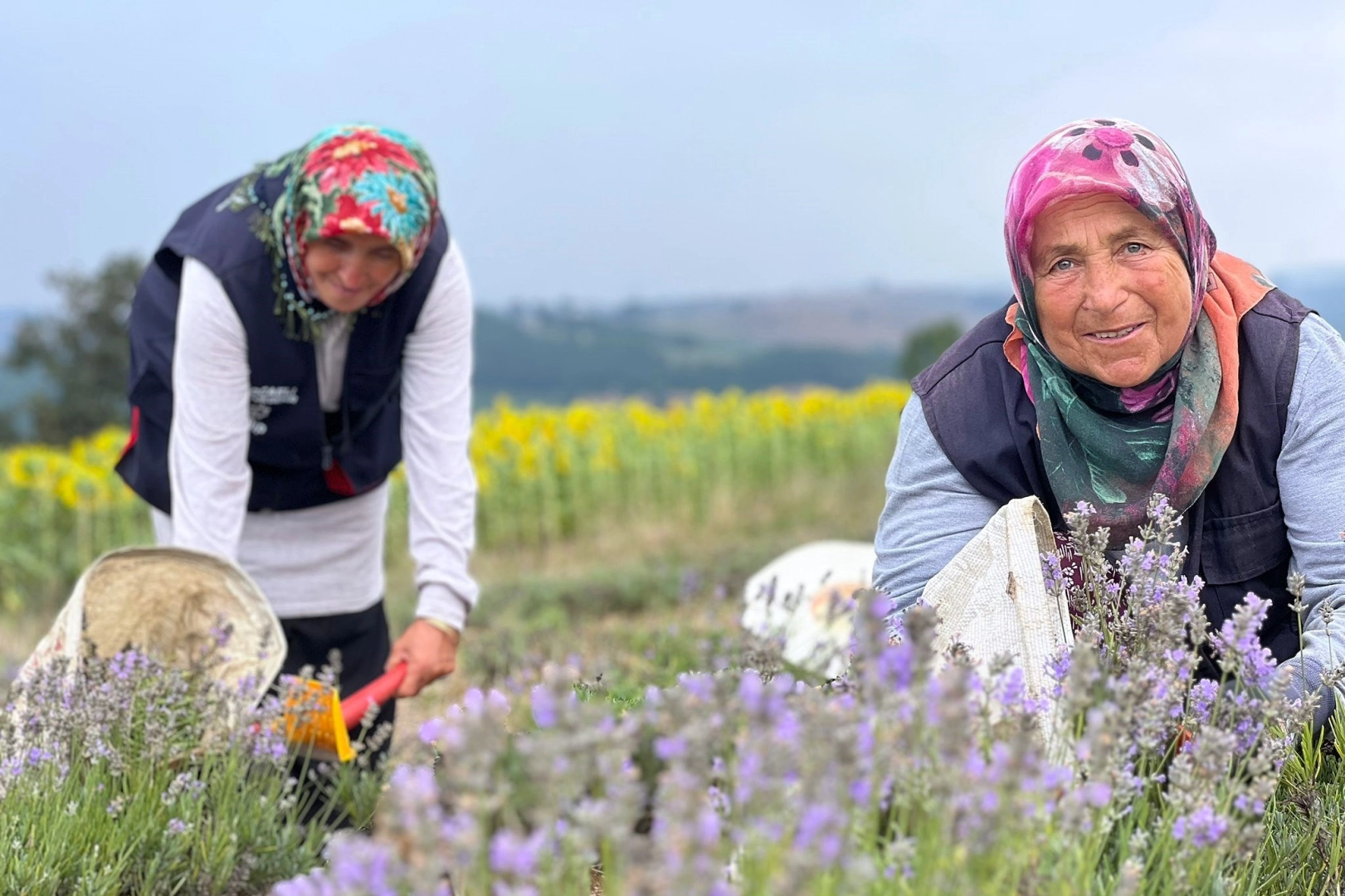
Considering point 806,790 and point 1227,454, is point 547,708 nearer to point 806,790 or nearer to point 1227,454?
point 806,790

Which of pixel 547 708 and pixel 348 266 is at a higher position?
pixel 348 266

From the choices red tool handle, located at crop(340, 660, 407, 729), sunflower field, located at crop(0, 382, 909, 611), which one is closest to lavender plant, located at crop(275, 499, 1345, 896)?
red tool handle, located at crop(340, 660, 407, 729)

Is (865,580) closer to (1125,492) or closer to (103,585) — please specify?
(1125,492)

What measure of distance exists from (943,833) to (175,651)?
2556 mm

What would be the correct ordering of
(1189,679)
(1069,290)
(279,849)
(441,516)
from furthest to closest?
(441,516) < (279,849) < (1069,290) < (1189,679)

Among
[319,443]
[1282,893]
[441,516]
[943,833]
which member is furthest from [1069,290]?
[319,443]

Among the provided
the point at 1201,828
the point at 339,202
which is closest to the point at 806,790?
the point at 1201,828

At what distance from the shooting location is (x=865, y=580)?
5000mm

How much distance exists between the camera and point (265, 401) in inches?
141

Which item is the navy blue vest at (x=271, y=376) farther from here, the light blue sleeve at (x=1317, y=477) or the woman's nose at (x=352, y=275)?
the light blue sleeve at (x=1317, y=477)

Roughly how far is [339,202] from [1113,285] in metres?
1.81

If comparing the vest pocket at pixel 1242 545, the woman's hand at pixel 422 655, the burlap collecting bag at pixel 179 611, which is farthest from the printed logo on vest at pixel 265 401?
the vest pocket at pixel 1242 545

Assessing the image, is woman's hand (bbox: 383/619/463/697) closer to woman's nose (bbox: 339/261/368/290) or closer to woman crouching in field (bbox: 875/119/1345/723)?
woman's nose (bbox: 339/261/368/290)

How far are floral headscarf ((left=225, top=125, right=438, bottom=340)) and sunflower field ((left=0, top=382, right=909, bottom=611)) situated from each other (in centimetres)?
407
